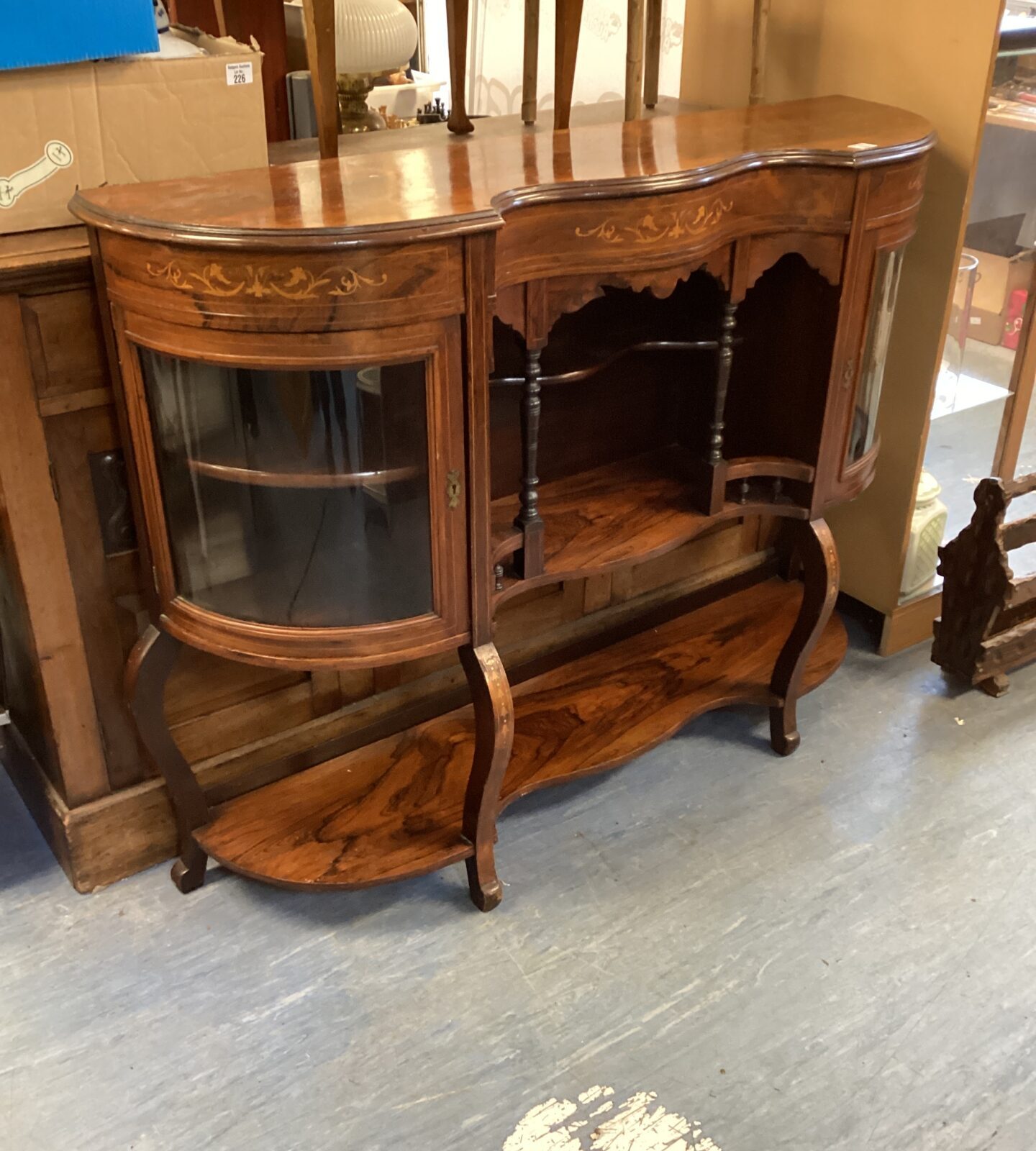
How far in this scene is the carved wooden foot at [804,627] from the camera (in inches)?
70.2

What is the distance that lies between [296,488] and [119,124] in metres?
0.47

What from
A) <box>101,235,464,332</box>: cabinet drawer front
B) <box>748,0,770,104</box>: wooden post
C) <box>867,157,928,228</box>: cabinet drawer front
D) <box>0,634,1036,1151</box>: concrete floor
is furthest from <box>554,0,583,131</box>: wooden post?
<box>0,634,1036,1151</box>: concrete floor

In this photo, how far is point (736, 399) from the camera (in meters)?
1.86

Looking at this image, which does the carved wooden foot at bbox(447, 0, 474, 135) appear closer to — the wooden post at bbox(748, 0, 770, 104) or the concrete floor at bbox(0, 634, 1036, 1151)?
the wooden post at bbox(748, 0, 770, 104)

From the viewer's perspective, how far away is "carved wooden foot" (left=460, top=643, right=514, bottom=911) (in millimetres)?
1448

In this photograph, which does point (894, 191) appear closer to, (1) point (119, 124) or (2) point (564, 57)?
(2) point (564, 57)

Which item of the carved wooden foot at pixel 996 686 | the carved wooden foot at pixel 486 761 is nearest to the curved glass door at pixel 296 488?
the carved wooden foot at pixel 486 761

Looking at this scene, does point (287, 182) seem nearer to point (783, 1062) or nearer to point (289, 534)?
point (289, 534)

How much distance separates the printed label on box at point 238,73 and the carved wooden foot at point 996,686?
5.33 ft

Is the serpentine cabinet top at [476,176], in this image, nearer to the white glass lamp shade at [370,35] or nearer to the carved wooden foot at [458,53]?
the carved wooden foot at [458,53]

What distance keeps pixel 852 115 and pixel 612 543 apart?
2.49 ft

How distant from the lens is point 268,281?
3.73 ft

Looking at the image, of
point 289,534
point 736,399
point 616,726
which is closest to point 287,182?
point 289,534

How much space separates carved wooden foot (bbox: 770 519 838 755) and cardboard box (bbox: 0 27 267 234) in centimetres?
103
